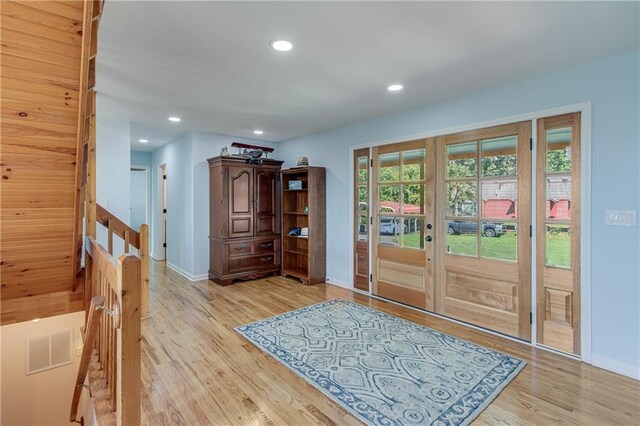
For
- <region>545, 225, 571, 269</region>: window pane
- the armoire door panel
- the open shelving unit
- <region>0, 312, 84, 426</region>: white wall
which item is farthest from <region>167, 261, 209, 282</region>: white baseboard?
<region>545, 225, 571, 269</region>: window pane

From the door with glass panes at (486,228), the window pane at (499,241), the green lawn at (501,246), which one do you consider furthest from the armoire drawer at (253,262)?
the window pane at (499,241)

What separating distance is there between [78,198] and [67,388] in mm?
2148

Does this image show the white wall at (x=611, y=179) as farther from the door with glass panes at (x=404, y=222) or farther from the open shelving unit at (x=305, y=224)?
the open shelving unit at (x=305, y=224)

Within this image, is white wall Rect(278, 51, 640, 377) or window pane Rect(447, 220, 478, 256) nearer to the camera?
white wall Rect(278, 51, 640, 377)

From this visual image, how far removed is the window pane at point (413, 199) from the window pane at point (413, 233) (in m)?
0.10

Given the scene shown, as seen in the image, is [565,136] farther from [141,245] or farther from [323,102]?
[141,245]

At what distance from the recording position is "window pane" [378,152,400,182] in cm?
398

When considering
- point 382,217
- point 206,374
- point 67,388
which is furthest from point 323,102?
point 67,388

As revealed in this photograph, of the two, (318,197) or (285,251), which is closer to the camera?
(318,197)

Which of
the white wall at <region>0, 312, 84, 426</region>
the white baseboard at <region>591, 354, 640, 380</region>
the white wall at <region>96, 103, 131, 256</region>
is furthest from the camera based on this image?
the white wall at <region>96, 103, 131, 256</region>

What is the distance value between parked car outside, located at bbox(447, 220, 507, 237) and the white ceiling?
1.36 metres

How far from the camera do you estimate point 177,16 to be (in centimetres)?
190

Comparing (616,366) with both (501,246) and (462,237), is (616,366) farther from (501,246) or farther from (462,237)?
(462,237)

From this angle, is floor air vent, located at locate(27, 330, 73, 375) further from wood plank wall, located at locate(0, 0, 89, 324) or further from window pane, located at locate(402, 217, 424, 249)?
window pane, located at locate(402, 217, 424, 249)
